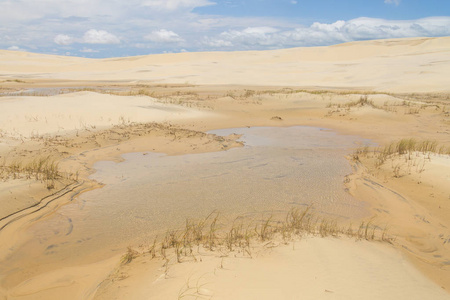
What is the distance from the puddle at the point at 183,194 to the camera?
5062mm

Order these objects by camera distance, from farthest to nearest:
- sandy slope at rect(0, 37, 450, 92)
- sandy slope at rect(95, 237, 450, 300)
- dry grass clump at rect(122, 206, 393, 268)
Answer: sandy slope at rect(0, 37, 450, 92), dry grass clump at rect(122, 206, 393, 268), sandy slope at rect(95, 237, 450, 300)

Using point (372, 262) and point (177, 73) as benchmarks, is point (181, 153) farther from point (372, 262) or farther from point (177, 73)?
point (177, 73)

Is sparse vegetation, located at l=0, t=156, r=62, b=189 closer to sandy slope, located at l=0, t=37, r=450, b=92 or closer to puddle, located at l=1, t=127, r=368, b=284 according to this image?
puddle, located at l=1, t=127, r=368, b=284

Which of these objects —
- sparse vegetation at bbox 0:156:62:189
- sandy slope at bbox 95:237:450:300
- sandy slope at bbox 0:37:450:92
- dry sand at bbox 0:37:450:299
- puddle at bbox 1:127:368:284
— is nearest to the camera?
sandy slope at bbox 95:237:450:300

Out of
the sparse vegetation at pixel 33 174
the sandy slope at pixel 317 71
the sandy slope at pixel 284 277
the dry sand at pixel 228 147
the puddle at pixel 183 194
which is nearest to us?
the sandy slope at pixel 284 277

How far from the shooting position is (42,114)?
1261cm

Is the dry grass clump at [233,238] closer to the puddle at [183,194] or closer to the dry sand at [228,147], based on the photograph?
the dry sand at [228,147]

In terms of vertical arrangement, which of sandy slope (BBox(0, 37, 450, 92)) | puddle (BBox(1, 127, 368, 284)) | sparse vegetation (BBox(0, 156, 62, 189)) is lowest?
puddle (BBox(1, 127, 368, 284))

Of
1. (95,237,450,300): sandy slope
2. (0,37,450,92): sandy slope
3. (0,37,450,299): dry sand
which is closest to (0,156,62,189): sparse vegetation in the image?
(0,37,450,299): dry sand

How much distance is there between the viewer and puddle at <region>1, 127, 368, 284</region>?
16.6 ft

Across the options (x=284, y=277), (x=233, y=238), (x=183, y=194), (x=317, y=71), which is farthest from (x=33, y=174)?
(x=317, y=71)

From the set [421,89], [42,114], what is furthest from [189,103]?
[421,89]

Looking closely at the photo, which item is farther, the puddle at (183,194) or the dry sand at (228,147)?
the puddle at (183,194)

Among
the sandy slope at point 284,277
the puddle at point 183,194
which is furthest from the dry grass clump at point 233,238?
the puddle at point 183,194
